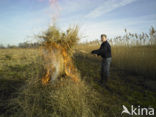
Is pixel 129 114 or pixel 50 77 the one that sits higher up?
pixel 50 77

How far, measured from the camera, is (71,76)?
3.40 meters

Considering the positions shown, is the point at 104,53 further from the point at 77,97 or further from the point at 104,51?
the point at 77,97

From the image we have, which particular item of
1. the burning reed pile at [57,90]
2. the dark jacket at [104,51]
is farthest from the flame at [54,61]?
the dark jacket at [104,51]

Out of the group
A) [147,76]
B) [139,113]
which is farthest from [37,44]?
[147,76]

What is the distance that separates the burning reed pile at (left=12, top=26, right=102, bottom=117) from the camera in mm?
2482

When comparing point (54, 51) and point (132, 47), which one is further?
point (132, 47)

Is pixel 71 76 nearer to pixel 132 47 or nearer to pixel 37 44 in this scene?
pixel 37 44

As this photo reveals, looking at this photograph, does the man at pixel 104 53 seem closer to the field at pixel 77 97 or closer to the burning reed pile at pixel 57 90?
the field at pixel 77 97

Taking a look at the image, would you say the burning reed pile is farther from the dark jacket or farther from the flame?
the dark jacket

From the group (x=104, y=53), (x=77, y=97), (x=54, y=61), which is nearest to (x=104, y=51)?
(x=104, y=53)

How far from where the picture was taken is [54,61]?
3225 mm

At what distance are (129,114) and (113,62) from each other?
14.7 ft

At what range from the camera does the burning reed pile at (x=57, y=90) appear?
97.7 inches

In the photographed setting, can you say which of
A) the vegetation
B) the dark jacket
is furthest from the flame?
the dark jacket
